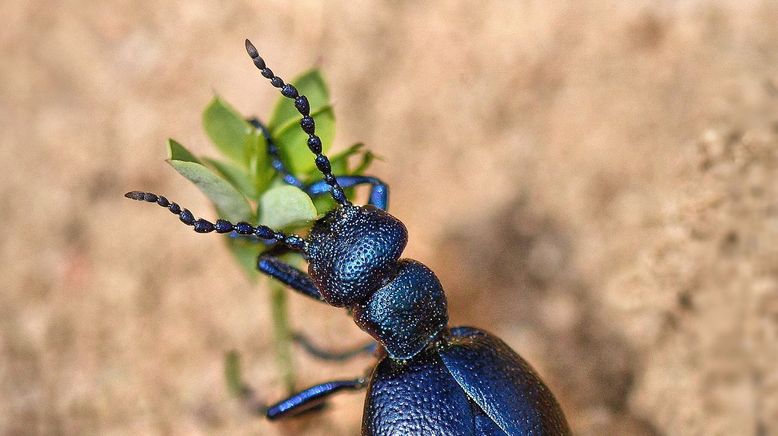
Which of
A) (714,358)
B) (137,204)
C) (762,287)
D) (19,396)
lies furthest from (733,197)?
(19,396)

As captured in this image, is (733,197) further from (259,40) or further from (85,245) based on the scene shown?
(85,245)

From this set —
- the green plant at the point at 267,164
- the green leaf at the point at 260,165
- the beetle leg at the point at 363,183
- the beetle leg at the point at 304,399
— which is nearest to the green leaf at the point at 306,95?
the green plant at the point at 267,164

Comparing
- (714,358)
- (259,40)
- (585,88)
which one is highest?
(259,40)

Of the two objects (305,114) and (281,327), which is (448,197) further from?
(305,114)

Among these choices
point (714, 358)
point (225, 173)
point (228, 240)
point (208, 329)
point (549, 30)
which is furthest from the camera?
point (549, 30)

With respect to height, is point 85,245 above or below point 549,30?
below
